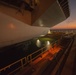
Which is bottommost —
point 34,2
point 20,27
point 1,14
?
point 20,27

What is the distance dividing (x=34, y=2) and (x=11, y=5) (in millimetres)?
4364

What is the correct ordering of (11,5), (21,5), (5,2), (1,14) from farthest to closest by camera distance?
(21,5) < (11,5) < (5,2) < (1,14)

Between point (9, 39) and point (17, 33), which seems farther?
point (17, 33)

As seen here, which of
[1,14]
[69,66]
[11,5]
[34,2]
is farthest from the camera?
[34,2]

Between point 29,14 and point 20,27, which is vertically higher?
point 29,14

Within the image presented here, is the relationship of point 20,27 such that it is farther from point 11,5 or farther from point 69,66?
point 69,66

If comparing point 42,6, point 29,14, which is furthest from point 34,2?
point 42,6

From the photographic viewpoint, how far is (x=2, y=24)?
30.5 feet

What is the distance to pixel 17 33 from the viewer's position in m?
11.7

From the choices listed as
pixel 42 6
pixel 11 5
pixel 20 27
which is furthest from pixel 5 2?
pixel 42 6

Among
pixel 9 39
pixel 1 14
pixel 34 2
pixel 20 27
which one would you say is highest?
→ pixel 34 2

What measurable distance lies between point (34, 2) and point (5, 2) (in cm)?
515

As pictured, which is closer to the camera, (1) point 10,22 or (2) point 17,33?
(1) point 10,22

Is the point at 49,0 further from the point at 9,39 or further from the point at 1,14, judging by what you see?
the point at 9,39
